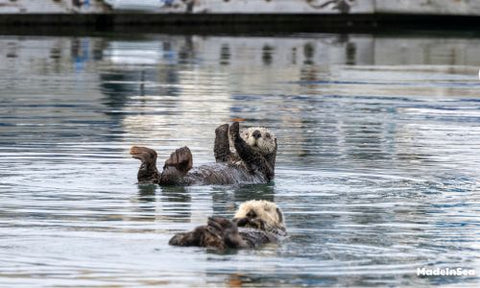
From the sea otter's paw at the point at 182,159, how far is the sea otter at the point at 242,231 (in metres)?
2.59

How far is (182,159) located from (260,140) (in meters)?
1.69

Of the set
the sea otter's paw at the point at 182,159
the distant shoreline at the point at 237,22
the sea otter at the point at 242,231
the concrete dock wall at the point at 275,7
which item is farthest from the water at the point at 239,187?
the distant shoreline at the point at 237,22

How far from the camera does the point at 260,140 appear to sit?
1636 centimetres

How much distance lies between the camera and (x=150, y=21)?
48312mm

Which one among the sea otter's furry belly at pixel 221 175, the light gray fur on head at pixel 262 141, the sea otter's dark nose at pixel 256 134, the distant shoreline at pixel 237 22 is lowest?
the distant shoreline at pixel 237 22

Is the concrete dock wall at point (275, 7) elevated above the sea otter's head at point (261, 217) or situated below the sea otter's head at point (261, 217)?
below

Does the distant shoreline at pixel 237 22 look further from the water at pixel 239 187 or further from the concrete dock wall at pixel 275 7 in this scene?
the water at pixel 239 187

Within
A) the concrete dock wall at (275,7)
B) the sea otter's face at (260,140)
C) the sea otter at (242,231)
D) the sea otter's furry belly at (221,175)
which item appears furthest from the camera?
the concrete dock wall at (275,7)

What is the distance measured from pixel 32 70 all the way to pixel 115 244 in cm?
1998

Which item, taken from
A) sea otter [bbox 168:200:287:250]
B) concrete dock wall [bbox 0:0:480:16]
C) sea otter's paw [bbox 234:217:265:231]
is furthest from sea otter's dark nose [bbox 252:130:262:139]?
concrete dock wall [bbox 0:0:480:16]

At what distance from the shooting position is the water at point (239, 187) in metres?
11.0

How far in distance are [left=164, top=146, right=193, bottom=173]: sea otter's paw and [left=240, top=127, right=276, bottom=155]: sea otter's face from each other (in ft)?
4.66

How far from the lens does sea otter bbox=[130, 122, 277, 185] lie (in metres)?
15.1

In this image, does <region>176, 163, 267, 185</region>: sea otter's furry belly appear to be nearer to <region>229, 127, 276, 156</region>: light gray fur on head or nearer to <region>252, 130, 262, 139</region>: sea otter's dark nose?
<region>229, 127, 276, 156</region>: light gray fur on head
